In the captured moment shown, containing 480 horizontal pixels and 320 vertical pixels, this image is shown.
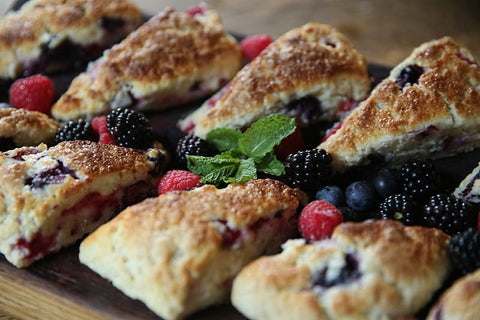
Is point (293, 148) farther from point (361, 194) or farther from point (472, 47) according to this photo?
point (472, 47)

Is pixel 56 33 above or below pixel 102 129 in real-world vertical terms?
above

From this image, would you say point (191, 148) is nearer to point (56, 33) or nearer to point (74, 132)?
point (74, 132)

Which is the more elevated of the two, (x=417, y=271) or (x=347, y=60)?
(x=347, y=60)

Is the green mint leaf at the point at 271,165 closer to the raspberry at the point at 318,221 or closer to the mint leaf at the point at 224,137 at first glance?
the mint leaf at the point at 224,137

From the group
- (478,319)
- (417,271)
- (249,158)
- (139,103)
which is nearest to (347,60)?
(249,158)

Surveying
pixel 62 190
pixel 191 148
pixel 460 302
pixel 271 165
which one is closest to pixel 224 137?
pixel 191 148

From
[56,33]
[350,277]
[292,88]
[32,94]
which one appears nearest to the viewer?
[350,277]

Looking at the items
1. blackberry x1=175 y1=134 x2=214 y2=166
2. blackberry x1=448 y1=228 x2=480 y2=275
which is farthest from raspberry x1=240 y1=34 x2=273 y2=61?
blackberry x1=448 y1=228 x2=480 y2=275
